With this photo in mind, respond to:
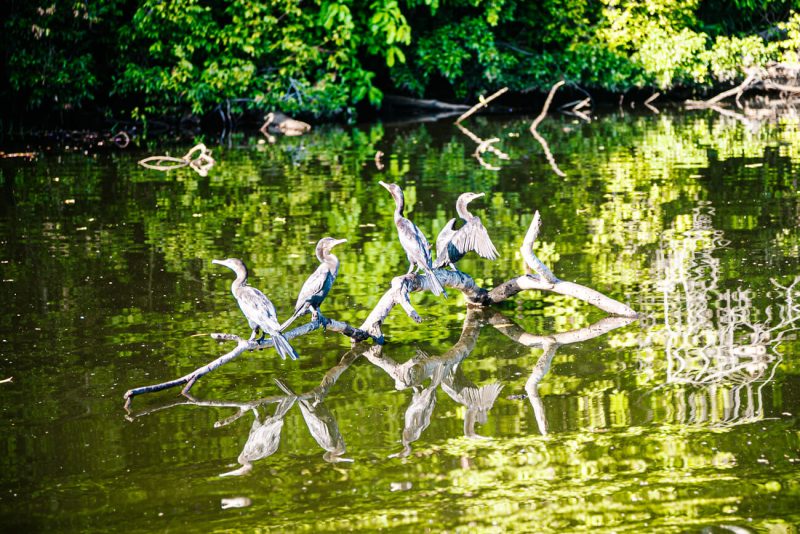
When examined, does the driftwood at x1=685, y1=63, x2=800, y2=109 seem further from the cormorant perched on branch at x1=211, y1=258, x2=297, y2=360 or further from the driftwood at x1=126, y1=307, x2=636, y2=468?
the cormorant perched on branch at x1=211, y1=258, x2=297, y2=360

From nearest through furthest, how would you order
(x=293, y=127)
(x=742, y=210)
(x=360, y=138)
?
(x=742, y=210) < (x=360, y=138) < (x=293, y=127)

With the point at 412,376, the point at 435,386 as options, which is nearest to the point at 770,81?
the point at 412,376

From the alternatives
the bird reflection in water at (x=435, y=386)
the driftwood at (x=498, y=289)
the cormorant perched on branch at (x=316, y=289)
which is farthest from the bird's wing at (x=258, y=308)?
the driftwood at (x=498, y=289)

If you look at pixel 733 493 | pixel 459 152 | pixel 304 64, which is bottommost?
pixel 733 493

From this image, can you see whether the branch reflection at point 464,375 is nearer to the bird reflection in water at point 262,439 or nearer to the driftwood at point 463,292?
the driftwood at point 463,292

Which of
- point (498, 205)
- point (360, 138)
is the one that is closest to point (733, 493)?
point (498, 205)

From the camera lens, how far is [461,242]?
826 cm

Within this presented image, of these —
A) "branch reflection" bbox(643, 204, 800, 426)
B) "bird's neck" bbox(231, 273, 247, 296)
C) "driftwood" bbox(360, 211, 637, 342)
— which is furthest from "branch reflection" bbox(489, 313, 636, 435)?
"bird's neck" bbox(231, 273, 247, 296)

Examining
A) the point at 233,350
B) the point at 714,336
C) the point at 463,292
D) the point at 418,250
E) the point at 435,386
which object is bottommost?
the point at 435,386

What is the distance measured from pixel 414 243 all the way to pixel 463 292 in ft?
2.84

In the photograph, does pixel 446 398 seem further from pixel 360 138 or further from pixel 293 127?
pixel 293 127

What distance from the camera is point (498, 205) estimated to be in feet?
43.1

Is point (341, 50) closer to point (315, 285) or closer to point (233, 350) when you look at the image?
point (315, 285)

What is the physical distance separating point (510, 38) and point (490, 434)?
23299 mm
